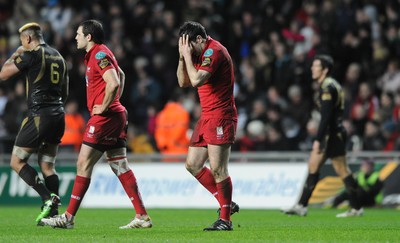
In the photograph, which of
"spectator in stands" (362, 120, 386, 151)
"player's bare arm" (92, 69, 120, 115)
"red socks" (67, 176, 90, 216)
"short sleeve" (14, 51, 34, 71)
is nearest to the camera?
"player's bare arm" (92, 69, 120, 115)

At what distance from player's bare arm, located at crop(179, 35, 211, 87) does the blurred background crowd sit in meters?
8.71

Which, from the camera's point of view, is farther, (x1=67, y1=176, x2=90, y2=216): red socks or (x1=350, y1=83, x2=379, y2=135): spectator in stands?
(x1=350, y1=83, x2=379, y2=135): spectator in stands

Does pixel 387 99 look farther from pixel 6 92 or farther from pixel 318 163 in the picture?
pixel 6 92

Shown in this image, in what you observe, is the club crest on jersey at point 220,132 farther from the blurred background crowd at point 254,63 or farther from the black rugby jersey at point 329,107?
the blurred background crowd at point 254,63

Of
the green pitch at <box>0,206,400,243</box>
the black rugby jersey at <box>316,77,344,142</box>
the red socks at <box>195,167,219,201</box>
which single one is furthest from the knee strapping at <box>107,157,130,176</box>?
the black rugby jersey at <box>316,77,344,142</box>

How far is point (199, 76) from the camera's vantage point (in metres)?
10.8

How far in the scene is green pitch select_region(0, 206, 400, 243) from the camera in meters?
10.2

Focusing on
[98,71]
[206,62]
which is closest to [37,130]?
[98,71]

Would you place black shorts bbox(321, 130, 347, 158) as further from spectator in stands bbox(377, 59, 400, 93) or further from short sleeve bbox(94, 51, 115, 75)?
spectator in stands bbox(377, 59, 400, 93)

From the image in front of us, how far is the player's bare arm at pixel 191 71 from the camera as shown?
10.8m

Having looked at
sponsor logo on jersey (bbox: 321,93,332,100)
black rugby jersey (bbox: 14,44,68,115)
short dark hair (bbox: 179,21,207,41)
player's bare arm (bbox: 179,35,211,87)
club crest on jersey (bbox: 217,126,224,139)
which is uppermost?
short dark hair (bbox: 179,21,207,41)

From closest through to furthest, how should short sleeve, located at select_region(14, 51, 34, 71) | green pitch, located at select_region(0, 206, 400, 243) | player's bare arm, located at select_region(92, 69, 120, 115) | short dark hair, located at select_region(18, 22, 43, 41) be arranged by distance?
green pitch, located at select_region(0, 206, 400, 243) → player's bare arm, located at select_region(92, 69, 120, 115) → short sleeve, located at select_region(14, 51, 34, 71) → short dark hair, located at select_region(18, 22, 43, 41)

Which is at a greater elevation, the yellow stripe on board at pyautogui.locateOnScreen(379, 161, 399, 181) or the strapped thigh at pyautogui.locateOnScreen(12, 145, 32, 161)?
the strapped thigh at pyautogui.locateOnScreen(12, 145, 32, 161)

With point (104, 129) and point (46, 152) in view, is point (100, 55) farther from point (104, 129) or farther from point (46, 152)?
point (46, 152)
